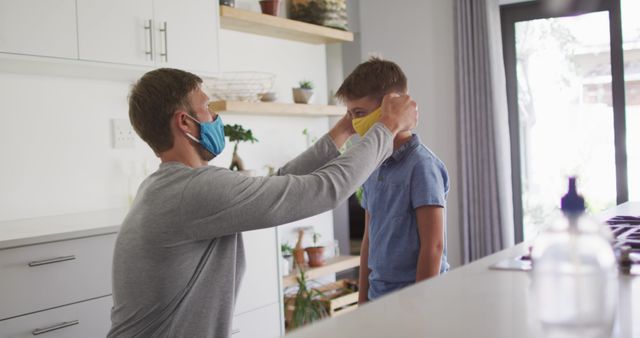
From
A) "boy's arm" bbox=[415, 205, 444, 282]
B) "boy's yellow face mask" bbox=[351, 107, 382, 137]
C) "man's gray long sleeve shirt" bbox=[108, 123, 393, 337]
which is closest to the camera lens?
"man's gray long sleeve shirt" bbox=[108, 123, 393, 337]

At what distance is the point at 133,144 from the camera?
332 centimetres

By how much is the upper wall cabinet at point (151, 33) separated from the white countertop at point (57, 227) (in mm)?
642

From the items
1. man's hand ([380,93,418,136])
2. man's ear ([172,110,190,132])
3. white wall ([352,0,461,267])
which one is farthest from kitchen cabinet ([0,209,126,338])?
white wall ([352,0,461,267])

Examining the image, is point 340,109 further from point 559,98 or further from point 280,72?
point 559,98

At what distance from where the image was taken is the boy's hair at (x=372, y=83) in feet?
6.29

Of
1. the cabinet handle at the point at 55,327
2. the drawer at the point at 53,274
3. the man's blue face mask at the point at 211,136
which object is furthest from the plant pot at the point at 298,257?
the man's blue face mask at the point at 211,136

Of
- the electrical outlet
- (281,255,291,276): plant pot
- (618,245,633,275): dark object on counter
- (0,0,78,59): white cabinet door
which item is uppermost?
(0,0,78,59): white cabinet door

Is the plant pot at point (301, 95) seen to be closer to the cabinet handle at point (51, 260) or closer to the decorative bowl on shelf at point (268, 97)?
the decorative bowl on shelf at point (268, 97)

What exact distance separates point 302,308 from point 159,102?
229cm

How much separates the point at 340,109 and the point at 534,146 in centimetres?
143

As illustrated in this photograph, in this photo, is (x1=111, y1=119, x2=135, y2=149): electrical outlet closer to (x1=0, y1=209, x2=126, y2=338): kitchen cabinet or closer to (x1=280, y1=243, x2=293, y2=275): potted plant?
(x1=0, y1=209, x2=126, y2=338): kitchen cabinet

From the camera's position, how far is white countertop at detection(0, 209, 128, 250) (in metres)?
2.32

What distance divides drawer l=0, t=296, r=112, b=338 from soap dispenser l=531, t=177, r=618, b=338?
6.50 ft

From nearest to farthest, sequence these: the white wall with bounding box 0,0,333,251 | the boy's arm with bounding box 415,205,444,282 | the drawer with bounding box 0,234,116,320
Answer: the boy's arm with bounding box 415,205,444,282 → the drawer with bounding box 0,234,116,320 → the white wall with bounding box 0,0,333,251
